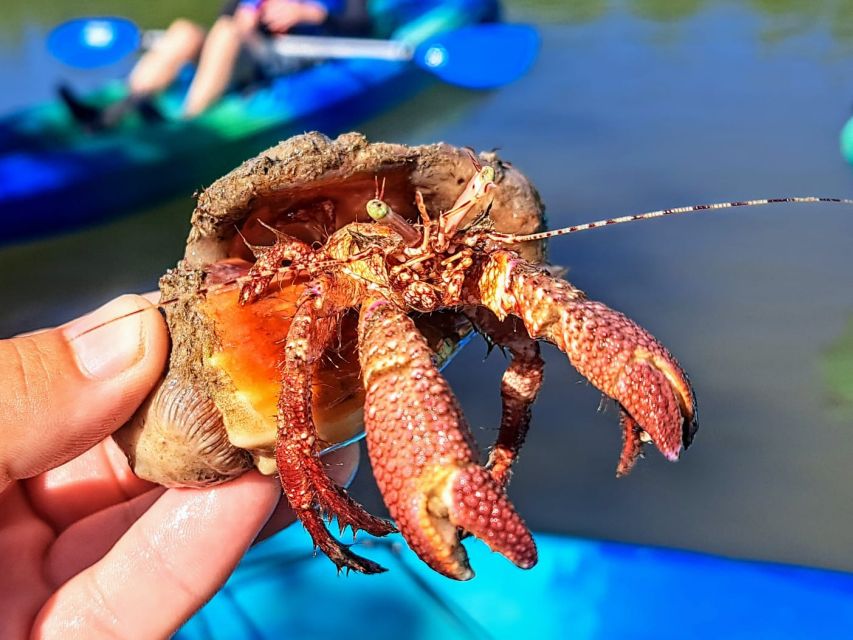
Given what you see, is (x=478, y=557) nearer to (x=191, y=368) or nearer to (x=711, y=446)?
(x=711, y=446)

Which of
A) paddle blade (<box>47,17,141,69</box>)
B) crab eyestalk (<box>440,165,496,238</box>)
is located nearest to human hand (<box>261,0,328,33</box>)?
paddle blade (<box>47,17,141,69</box>)

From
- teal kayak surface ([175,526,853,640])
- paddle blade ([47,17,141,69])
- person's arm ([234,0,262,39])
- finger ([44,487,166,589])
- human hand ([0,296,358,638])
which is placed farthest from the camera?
paddle blade ([47,17,141,69])

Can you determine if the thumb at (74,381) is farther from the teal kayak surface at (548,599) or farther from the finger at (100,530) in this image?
the teal kayak surface at (548,599)

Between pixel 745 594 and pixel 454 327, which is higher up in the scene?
pixel 454 327

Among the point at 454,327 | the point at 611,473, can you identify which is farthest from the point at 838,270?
the point at 454,327

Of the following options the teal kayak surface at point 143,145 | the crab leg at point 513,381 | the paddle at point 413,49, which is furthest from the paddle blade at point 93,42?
the crab leg at point 513,381

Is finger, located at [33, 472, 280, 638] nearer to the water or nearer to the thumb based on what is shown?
the thumb
